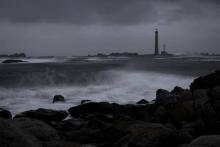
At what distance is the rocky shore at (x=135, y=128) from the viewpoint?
5137 millimetres

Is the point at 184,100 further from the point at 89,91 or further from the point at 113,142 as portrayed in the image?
the point at 89,91

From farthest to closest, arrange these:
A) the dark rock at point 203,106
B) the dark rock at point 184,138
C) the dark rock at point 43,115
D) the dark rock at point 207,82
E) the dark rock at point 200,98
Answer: the dark rock at point 207,82 < the dark rock at point 43,115 < the dark rock at point 200,98 < the dark rock at point 203,106 < the dark rock at point 184,138

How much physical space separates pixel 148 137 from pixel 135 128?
1.34ft

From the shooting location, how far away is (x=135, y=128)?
642 cm

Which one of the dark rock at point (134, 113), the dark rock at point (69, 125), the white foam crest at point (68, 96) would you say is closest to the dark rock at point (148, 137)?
the dark rock at point (69, 125)

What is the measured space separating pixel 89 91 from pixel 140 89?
10.1 ft

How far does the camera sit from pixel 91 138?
24.1 ft

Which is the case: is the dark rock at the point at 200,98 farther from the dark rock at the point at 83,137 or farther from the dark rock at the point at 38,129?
the dark rock at the point at 38,129

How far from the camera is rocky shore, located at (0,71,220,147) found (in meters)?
5.14

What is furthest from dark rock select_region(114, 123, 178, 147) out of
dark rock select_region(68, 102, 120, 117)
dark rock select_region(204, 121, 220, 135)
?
dark rock select_region(68, 102, 120, 117)

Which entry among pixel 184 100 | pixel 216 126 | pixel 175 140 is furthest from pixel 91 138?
pixel 184 100

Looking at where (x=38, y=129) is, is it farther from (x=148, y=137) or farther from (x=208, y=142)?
(x=208, y=142)

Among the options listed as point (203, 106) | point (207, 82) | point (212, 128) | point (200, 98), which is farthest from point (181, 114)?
point (207, 82)

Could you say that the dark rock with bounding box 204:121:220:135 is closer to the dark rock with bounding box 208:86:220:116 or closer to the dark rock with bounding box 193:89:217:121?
the dark rock with bounding box 193:89:217:121
